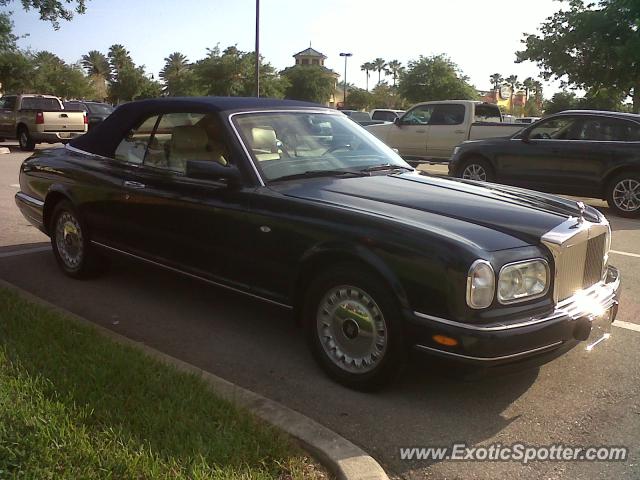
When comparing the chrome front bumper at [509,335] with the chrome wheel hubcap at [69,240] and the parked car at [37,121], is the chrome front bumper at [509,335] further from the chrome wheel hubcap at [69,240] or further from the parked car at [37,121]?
the parked car at [37,121]

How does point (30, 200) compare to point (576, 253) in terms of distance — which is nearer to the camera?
point (576, 253)

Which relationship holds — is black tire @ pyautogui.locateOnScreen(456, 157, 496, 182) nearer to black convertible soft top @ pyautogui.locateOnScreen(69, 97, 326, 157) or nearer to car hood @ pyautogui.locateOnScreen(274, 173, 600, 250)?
black convertible soft top @ pyautogui.locateOnScreen(69, 97, 326, 157)

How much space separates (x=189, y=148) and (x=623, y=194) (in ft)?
25.4

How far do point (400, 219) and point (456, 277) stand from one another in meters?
0.52

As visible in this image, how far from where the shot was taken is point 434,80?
40.9 meters

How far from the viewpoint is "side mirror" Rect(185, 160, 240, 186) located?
163 inches

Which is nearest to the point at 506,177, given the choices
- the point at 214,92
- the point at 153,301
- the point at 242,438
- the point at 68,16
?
the point at 153,301

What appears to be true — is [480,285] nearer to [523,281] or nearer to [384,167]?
[523,281]

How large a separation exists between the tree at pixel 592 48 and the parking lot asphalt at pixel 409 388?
1917 centimetres

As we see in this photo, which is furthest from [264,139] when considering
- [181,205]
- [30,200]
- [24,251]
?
[24,251]

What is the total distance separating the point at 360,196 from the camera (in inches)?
155

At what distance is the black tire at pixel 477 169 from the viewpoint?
37.4 ft

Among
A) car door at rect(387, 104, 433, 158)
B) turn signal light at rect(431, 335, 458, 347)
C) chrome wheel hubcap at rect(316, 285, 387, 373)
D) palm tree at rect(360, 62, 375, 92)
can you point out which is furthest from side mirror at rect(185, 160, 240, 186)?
palm tree at rect(360, 62, 375, 92)

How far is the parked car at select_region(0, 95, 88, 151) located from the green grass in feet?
58.6
